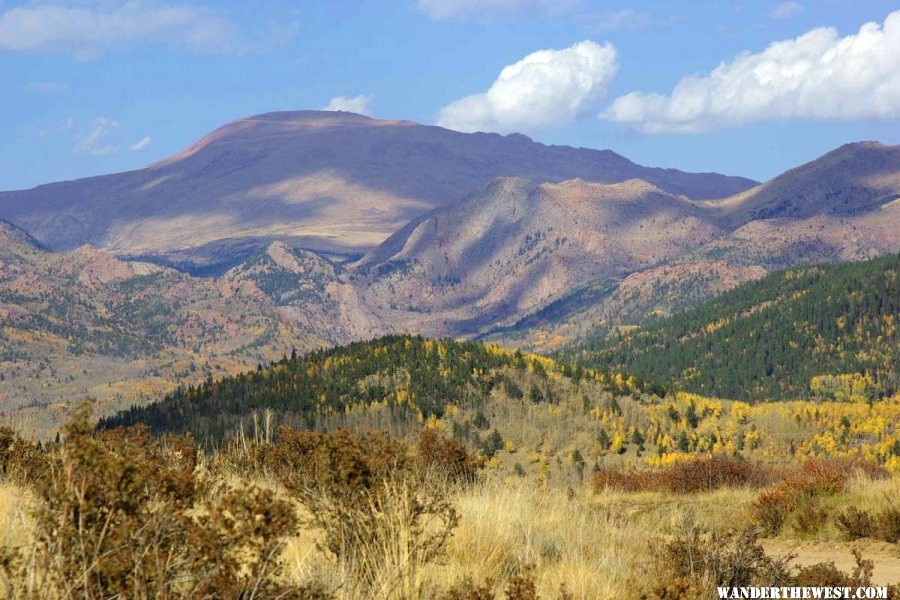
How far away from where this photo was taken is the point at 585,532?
1508 centimetres

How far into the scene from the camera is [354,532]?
11195 mm

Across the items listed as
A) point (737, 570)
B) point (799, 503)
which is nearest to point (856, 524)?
point (799, 503)

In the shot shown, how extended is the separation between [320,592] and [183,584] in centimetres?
124

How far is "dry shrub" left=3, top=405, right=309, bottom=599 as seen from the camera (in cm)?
760

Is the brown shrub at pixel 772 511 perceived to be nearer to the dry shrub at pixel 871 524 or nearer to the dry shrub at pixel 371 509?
the dry shrub at pixel 871 524

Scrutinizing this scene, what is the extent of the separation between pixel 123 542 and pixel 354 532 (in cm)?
382

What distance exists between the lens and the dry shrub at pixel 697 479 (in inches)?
1121

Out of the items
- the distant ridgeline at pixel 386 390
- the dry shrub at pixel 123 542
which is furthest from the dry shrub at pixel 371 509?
the distant ridgeline at pixel 386 390

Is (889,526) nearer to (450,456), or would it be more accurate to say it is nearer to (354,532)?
(450,456)

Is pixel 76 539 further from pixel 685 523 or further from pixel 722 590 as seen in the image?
pixel 685 523

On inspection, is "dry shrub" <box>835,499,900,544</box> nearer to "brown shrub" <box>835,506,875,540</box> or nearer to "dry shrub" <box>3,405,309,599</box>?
"brown shrub" <box>835,506,875,540</box>

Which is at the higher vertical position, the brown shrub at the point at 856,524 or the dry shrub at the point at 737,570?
the dry shrub at the point at 737,570

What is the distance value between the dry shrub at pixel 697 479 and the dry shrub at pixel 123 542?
21.2 meters

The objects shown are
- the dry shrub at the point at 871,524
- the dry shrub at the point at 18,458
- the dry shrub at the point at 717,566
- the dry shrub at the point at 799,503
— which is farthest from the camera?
the dry shrub at the point at 799,503
